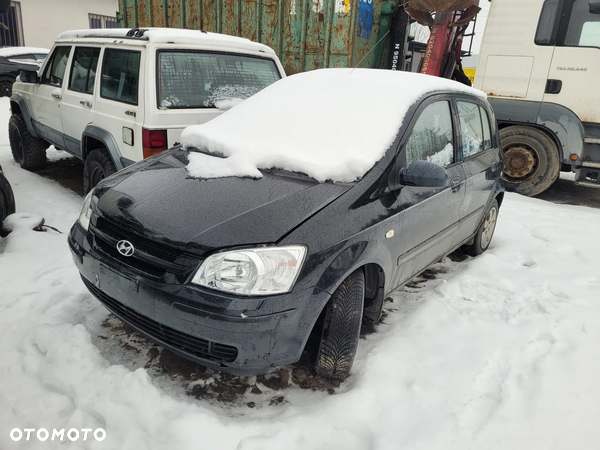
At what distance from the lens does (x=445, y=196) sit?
9.87ft

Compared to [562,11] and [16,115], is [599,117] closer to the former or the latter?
[562,11]

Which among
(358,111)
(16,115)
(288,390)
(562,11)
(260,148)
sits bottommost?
(288,390)

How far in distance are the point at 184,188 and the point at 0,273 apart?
181 centimetres

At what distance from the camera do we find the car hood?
1979 mm

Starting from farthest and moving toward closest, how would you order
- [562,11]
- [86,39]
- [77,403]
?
1. [562,11]
2. [86,39]
3. [77,403]

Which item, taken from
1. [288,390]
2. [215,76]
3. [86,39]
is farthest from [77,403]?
[86,39]

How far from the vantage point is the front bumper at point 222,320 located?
6.23 feet

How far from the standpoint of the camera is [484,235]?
4.09 meters

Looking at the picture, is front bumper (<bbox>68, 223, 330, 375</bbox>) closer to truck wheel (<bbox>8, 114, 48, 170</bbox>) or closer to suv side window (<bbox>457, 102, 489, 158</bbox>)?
suv side window (<bbox>457, 102, 489, 158</bbox>)

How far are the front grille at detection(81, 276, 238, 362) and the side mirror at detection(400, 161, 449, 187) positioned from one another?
1.31m

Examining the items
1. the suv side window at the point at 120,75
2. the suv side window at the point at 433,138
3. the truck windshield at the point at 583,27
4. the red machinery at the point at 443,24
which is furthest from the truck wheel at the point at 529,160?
the suv side window at the point at 120,75

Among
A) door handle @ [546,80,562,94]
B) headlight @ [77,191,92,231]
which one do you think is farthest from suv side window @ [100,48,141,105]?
door handle @ [546,80,562,94]

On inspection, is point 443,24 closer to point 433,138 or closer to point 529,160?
point 529,160

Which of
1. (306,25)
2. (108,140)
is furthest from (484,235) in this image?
(306,25)
